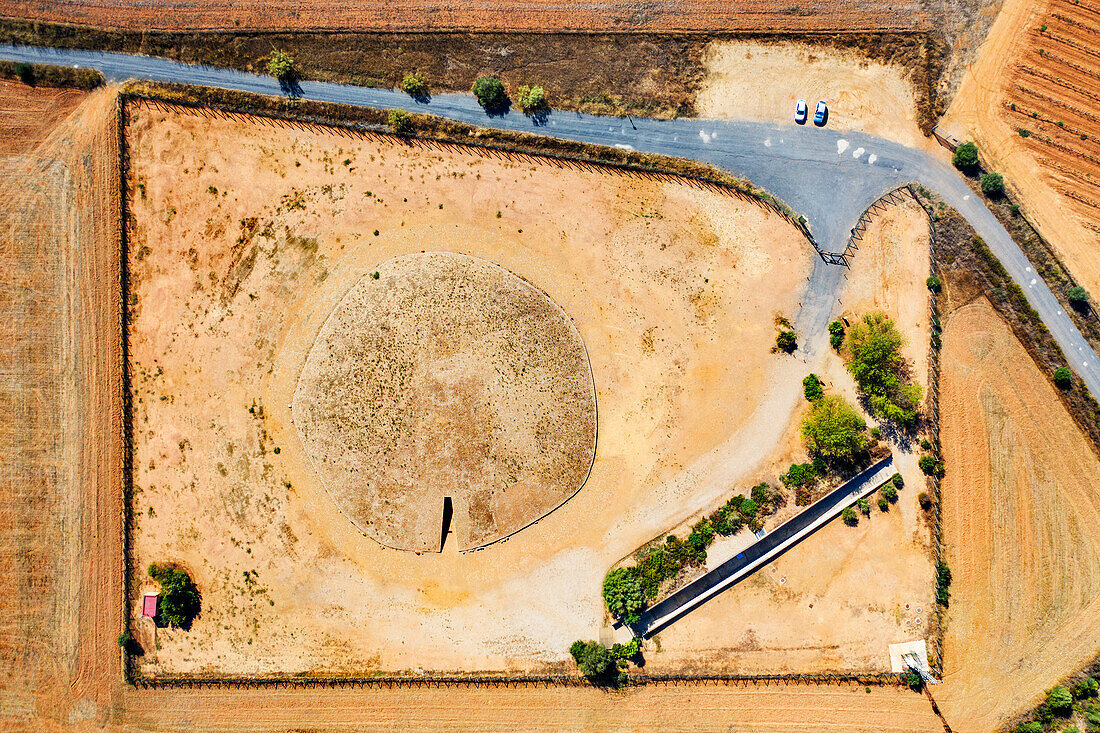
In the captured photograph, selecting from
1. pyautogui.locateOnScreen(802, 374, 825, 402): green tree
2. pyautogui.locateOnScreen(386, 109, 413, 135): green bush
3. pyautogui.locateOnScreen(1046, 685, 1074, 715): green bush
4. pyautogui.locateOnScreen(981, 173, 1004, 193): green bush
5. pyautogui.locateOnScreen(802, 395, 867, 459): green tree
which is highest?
pyautogui.locateOnScreen(386, 109, 413, 135): green bush

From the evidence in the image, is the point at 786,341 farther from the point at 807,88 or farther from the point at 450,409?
the point at 450,409

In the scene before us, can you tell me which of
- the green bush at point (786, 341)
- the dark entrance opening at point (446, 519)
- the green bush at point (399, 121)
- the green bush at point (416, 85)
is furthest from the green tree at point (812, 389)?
the green bush at point (416, 85)

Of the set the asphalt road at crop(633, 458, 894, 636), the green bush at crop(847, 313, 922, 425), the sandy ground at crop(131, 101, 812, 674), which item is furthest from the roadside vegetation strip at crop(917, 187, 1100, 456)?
the asphalt road at crop(633, 458, 894, 636)

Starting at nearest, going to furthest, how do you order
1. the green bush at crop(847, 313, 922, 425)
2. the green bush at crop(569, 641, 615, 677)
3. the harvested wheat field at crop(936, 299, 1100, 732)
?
the green bush at crop(569, 641, 615, 677) < the green bush at crop(847, 313, 922, 425) < the harvested wheat field at crop(936, 299, 1100, 732)

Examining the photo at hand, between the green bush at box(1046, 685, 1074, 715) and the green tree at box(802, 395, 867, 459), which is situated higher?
the green tree at box(802, 395, 867, 459)

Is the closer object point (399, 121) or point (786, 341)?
point (786, 341)

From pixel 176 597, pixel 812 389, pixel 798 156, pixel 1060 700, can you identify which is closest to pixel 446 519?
pixel 176 597

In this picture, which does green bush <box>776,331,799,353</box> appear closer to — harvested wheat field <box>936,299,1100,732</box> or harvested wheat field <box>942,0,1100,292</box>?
harvested wheat field <box>936,299,1100,732</box>
